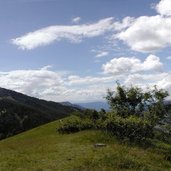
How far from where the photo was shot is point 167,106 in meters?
73.9

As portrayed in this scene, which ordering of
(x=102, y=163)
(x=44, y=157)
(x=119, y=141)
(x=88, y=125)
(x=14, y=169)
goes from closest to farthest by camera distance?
1. (x=14, y=169)
2. (x=102, y=163)
3. (x=44, y=157)
4. (x=119, y=141)
5. (x=88, y=125)

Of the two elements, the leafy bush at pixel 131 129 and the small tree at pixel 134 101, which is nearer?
the leafy bush at pixel 131 129

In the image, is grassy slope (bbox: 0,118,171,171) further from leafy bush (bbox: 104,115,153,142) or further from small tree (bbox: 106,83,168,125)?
small tree (bbox: 106,83,168,125)

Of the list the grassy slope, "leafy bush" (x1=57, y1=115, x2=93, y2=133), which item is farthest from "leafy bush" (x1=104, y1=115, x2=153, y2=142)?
the grassy slope

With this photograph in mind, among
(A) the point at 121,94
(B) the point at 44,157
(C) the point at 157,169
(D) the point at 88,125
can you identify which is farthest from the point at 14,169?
(A) the point at 121,94

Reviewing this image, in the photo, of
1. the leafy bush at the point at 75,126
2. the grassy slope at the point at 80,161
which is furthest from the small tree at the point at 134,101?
the grassy slope at the point at 80,161

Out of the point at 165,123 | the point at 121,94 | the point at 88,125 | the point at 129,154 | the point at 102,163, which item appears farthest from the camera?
the point at 121,94

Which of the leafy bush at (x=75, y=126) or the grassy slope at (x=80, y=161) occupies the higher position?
the leafy bush at (x=75, y=126)

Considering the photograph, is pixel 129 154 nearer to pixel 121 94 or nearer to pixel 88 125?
pixel 88 125

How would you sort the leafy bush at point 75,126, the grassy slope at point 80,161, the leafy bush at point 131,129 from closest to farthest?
1. the grassy slope at point 80,161
2. the leafy bush at point 131,129
3. the leafy bush at point 75,126

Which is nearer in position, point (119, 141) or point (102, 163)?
point (102, 163)

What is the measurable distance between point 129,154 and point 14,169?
40.0ft

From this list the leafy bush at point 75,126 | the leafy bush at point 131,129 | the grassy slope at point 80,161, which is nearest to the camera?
the grassy slope at point 80,161

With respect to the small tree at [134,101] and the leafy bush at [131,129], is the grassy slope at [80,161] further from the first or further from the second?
the small tree at [134,101]
